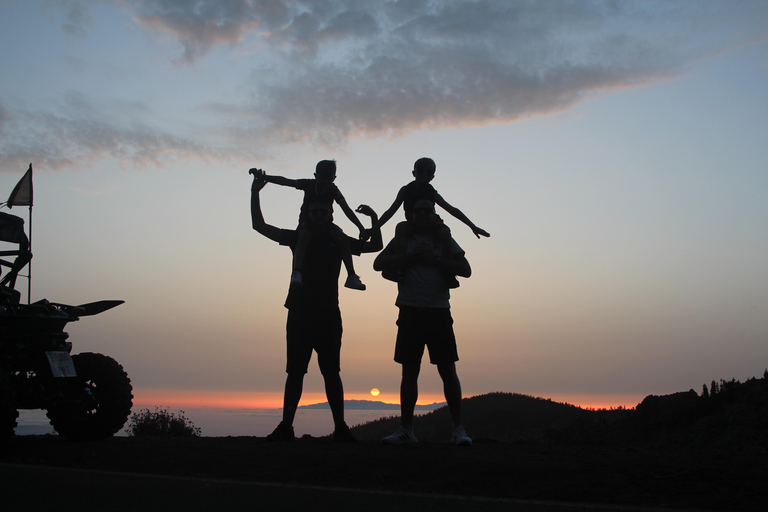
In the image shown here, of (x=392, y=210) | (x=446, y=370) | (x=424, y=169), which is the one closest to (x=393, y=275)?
(x=392, y=210)

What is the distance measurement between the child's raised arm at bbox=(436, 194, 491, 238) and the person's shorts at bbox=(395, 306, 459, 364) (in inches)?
40.6

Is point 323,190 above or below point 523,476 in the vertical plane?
above

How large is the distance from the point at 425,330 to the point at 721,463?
8.85 ft

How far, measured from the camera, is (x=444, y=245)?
6848 mm

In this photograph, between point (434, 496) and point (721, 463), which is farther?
point (721, 463)

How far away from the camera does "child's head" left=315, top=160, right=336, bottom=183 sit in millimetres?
7418

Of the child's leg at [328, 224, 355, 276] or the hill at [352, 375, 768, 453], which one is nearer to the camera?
the child's leg at [328, 224, 355, 276]

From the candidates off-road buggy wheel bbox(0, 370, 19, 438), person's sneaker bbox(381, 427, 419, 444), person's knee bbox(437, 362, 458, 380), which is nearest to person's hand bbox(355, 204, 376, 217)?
person's knee bbox(437, 362, 458, 380)

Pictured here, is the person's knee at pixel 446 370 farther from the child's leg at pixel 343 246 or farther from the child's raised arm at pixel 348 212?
the child's raised arm at pixel 348 212

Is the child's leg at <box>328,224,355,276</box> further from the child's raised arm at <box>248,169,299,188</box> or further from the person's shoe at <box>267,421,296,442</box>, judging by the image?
the person's shoe at <box>267,421,296,442</box>

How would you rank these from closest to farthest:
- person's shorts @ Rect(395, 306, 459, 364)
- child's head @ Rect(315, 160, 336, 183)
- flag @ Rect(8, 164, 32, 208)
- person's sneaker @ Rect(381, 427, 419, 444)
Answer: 1. person's sneaker @ Rect(381, 427, 419, 444)
2. person's shorts @ Rect(395, 306, 459, 364)
3. child's head @ Rect(315, 160, 336, 183)
4. flag @ Rect(8, 164, 32, 208)

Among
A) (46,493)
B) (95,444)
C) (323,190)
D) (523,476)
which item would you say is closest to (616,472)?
(523,476)

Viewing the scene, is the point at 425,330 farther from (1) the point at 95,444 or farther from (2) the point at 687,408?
(2) the point at 687,408

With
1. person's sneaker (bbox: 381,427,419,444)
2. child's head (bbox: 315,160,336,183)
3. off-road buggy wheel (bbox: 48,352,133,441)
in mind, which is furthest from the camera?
child's head (bbox: 315,160,336,183)
